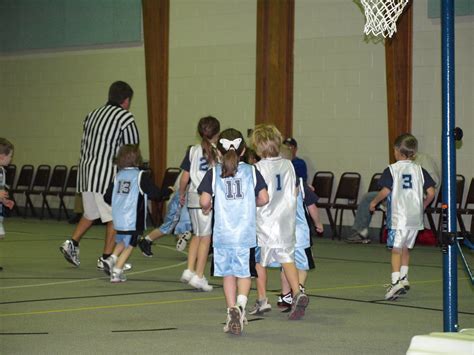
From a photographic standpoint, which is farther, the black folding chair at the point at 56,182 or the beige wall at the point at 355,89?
the black folding chair at the point at 56,182

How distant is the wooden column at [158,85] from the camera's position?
17.2m

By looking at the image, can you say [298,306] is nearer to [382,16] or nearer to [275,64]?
[382,16]

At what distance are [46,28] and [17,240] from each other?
7.02m

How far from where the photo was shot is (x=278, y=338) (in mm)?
6098

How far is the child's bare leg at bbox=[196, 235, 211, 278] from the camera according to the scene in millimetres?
8164

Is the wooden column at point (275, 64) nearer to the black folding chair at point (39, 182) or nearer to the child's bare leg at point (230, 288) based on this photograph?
the black folding chair at point (39, 182)

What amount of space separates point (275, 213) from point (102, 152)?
3.48 m

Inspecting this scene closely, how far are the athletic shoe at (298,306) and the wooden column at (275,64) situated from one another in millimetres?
8811

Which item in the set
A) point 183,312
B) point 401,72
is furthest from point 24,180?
point 183,312

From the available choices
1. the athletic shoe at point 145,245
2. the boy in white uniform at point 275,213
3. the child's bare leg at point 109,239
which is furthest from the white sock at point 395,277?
the athletic shoe at point 145,245

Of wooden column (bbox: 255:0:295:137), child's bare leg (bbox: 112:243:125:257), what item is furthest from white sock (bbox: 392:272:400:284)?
wooden column (bbox: 255:0:295:137)

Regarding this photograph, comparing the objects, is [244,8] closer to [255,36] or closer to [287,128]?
[255,36]

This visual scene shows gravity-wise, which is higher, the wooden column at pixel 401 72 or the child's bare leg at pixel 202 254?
the wooden column at pixel 401 72

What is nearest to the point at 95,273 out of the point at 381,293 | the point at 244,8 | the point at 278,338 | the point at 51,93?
the point at 381,293
